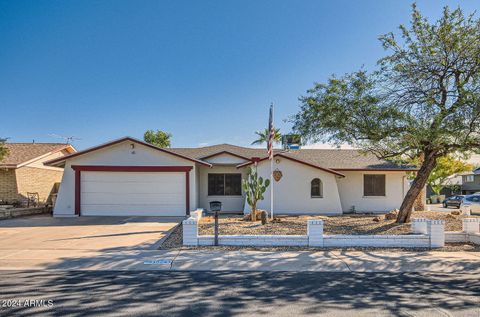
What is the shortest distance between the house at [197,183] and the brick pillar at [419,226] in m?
7.22

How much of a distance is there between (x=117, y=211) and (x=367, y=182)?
1428cm

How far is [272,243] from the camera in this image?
31.0 feet

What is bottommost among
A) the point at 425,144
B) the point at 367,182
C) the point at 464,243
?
the point at 464,243

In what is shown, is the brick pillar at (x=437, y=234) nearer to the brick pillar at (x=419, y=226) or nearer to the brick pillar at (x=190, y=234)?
the brick pillar at (x=419, y=226)

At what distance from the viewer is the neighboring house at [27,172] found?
64.2ft

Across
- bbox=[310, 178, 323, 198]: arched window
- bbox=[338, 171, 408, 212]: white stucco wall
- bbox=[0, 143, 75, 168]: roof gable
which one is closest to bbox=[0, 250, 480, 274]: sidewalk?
bbox=[310, 178, 323, 198]: arched window

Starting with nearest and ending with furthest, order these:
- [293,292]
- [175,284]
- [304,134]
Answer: [293,292], [175,284], [304,134]

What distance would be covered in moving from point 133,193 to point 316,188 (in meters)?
9.91

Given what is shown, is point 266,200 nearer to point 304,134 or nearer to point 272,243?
point 304,134

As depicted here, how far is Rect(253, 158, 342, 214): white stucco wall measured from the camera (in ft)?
58.1

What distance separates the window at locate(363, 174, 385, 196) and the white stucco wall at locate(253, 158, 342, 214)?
103 inches

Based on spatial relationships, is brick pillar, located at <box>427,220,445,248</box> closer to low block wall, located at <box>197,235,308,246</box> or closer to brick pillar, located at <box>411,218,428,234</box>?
brick pillar, located at <box>411,218,428,234</box>

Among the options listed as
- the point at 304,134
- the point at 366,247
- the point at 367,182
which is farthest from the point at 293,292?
the point at 367,182

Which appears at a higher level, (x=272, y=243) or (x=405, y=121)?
(x=405, y=121)
